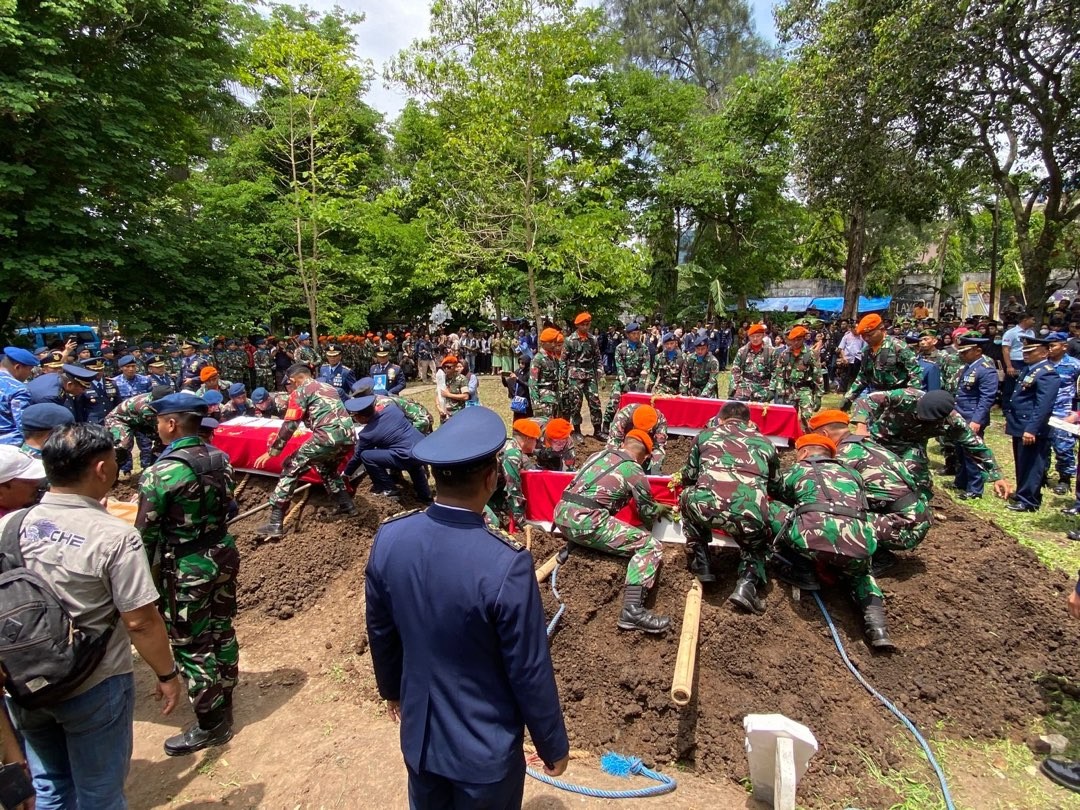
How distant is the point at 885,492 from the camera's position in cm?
450

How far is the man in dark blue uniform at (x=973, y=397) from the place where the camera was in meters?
6.86

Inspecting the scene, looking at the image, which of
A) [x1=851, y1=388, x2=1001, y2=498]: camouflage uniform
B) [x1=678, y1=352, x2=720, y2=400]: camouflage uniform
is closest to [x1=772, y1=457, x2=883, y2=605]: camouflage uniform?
[x1=851, y1=388, x2=1001, y2=498]: camouflage uniform

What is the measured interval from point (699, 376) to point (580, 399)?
2.13 metres

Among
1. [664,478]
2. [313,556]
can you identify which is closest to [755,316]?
[664,478]

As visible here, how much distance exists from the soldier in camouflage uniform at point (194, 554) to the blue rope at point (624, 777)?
1994 mm

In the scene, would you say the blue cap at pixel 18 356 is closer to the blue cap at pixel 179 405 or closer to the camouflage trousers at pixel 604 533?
the blue cap at pixel 179 405

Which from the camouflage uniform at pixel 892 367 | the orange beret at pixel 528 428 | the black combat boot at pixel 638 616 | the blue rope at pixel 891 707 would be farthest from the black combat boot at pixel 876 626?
the camouflage uniform at pixel 892 367

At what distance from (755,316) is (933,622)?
22195 mm

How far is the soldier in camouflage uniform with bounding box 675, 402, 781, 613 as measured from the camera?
13.4 feet

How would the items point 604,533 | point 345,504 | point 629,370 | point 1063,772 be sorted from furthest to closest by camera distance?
point 629,370 < point 345,504 < point 604,533 < point 1063,772

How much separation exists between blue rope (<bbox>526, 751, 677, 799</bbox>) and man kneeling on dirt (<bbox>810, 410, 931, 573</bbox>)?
255cm

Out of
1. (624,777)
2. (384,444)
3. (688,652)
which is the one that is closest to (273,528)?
(384,444)

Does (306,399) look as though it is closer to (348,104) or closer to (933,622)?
(933,622)

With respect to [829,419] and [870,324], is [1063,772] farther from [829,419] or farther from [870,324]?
[870,324]
